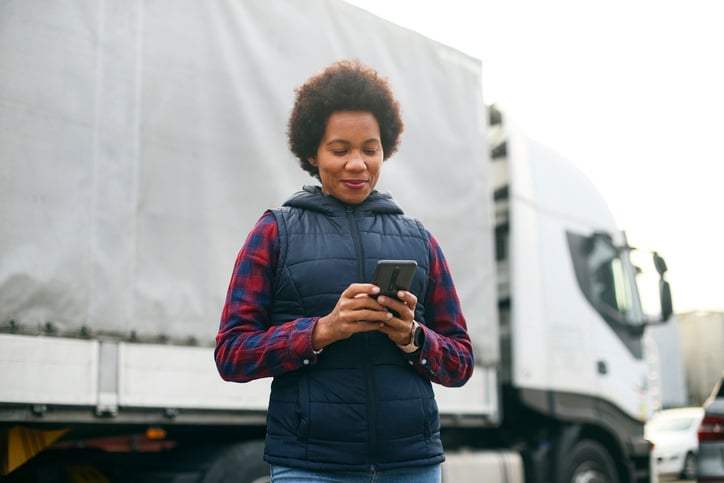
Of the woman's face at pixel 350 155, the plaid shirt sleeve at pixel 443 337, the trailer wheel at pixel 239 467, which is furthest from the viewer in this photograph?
the trailer wheel at pixel 239 467

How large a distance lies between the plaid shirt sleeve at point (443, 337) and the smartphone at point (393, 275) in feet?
0.70

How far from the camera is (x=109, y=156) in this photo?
397cm

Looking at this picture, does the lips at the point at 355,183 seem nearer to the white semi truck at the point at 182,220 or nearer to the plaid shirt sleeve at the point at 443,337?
the plaid shirt sleeve at the point at 443,337

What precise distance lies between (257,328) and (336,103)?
60 cm

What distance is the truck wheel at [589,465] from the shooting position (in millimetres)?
6629

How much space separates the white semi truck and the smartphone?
85.5 inches

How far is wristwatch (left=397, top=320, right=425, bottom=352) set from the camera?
2020 millimetres

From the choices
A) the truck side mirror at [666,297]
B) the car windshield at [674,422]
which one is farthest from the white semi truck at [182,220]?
the car windshield at [674,422]

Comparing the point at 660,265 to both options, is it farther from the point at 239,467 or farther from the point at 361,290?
the point at 361,290

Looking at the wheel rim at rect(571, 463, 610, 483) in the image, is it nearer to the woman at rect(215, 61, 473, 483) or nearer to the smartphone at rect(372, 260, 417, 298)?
the woman at rect(215, 61, 473, 483)

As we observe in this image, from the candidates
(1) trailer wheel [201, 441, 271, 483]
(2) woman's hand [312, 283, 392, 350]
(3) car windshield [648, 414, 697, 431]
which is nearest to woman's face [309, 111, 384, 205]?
(2) woman's hand [312, 283, 392, 350]

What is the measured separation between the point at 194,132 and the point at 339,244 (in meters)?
2.41

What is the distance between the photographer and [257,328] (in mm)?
2084

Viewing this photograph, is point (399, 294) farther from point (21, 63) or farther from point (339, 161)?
point (21, 63)
